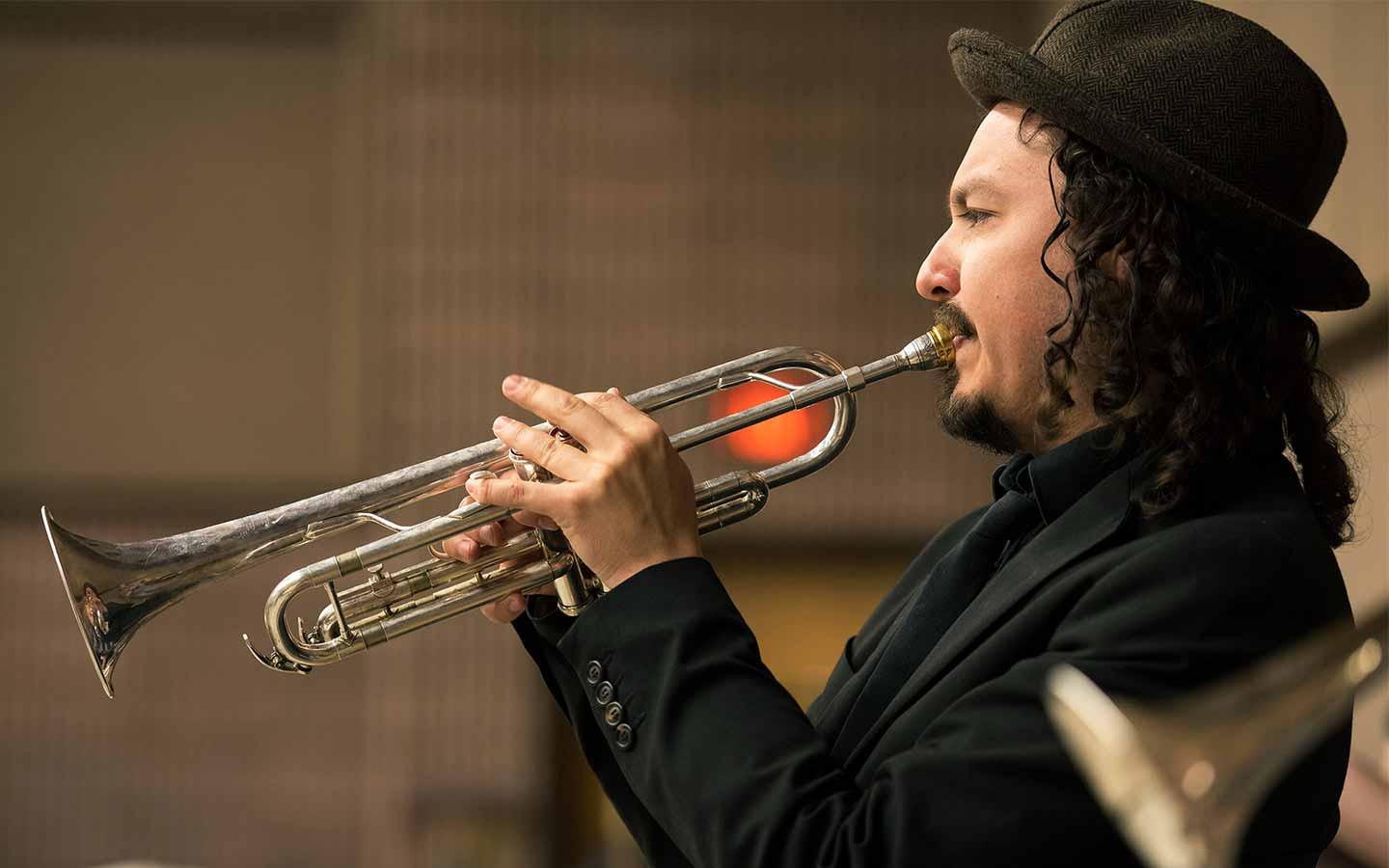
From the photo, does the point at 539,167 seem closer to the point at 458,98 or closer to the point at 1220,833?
the point at 458,98

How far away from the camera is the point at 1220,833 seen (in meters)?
0.63

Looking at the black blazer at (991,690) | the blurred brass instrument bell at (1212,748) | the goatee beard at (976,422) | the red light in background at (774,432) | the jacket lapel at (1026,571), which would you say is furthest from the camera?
the red light in background at (774,432)

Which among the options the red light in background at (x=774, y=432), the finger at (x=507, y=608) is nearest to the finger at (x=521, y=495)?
the finger at (x=507, y=608)

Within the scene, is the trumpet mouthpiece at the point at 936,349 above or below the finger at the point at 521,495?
above

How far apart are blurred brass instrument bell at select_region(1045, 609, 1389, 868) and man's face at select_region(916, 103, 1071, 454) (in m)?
0.98

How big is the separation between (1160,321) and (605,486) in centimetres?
59

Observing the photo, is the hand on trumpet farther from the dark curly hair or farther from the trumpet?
the dark curly hair

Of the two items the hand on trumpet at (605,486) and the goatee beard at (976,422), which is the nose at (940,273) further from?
the hand on trumpet at (605,486)

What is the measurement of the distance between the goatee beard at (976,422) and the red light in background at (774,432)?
3246mm

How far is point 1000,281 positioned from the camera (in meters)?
1.61

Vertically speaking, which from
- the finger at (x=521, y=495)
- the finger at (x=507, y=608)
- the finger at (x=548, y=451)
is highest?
the finger at (x=548, y=451)

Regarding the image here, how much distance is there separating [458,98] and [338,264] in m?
0.74

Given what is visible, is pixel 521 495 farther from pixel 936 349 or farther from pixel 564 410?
pixel 936 349

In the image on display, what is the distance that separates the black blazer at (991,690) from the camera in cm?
128
